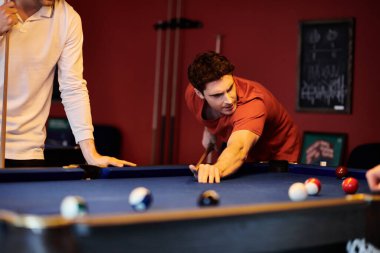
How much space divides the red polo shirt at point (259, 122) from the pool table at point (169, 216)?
482 mm

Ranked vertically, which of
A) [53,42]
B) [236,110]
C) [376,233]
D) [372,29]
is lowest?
[376,233]

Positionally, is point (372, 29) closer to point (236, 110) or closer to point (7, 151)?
point (236, 110)

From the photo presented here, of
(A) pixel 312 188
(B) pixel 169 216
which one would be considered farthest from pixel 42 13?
(B) pixel 169 216

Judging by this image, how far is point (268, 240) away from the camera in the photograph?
154 centimetres

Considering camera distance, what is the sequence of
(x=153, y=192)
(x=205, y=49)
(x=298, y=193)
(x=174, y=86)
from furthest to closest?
(x=174, y=86) → (x=205, y=49) → (x=153, y=192) → (x=298, y=193)

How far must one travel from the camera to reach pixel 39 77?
279 centimetres

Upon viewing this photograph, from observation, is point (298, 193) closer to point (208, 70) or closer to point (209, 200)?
point (209, 200)

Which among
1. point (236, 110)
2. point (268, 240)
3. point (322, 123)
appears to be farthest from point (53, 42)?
point (322, 123)

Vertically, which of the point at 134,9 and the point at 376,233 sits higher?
the point at 134,9

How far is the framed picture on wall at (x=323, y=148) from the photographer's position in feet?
15.5

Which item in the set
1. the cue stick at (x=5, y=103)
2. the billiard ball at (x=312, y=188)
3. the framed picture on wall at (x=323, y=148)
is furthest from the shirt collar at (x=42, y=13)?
the framed picture on wall at (x=323, y=148)

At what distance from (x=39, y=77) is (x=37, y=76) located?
10 millimetres

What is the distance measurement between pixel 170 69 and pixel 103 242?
459 centimetres

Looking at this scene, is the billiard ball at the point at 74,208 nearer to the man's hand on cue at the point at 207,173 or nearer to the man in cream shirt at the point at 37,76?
the man's hand on cue at the point at 207,173
